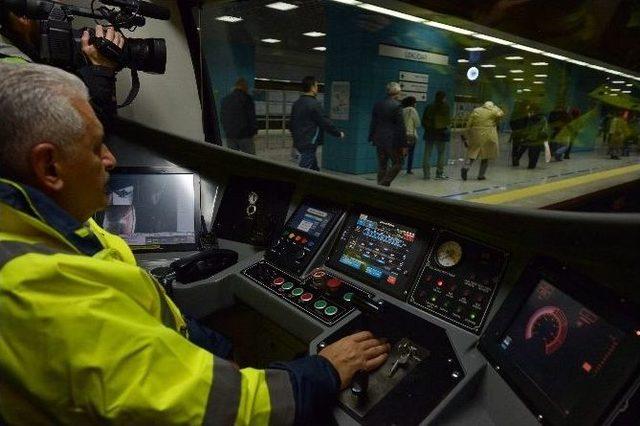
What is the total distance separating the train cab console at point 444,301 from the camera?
76 centimetres

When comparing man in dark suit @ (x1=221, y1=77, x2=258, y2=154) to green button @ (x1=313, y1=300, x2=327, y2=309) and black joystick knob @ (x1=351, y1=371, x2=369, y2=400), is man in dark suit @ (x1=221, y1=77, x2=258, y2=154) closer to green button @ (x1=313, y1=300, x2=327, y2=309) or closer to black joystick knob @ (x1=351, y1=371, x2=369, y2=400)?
green button @ (x1=313, y1=300, x2=327, y2=309)

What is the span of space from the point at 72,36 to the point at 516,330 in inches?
58.8

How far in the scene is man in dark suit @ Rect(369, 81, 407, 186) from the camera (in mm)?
5148

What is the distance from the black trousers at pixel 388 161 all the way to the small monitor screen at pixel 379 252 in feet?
13.5

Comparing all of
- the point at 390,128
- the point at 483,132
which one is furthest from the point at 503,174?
the point at 390,128

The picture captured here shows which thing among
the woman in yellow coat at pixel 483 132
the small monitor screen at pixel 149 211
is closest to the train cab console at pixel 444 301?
the small monitor screen at pixel 149 211

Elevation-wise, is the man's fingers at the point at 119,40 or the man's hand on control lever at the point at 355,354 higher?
the man's fingers at the point at 119,40

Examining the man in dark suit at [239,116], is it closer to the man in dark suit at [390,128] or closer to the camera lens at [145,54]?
the man in dark suit at [390,128]

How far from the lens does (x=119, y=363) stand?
636mm

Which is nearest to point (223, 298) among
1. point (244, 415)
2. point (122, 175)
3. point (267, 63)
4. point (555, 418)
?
point (122, 175)

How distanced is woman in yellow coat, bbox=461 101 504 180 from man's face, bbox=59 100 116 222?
619 centimetres

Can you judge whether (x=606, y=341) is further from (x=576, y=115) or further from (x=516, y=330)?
(x=576, y=115)

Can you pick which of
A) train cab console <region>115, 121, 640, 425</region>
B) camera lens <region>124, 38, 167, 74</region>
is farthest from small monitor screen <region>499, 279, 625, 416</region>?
camera lens <region>124, 38, 167, 74</region>

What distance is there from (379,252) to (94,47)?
3.70ft
